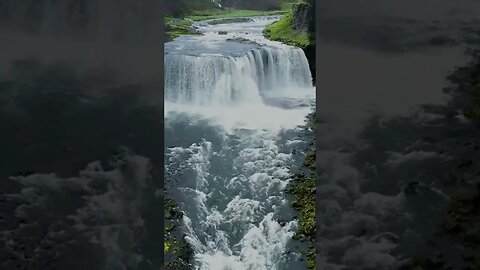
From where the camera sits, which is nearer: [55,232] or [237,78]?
[55,232]

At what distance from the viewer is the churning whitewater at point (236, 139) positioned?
206 inches

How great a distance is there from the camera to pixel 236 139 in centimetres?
548

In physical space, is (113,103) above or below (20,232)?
above

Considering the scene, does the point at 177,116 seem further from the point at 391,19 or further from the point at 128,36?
the point at 391,19

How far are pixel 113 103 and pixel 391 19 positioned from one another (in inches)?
57.9

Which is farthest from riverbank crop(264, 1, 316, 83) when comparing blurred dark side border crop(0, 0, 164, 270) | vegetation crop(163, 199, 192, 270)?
blurred dark side border crop(0, 0, 164, 270)

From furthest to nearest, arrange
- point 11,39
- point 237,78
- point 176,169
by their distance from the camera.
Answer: point 237,78 → point 176,169 → point 11,39

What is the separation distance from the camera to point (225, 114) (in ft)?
18.7

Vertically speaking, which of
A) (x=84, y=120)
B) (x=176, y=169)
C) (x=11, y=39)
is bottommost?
(x=176, y=169)

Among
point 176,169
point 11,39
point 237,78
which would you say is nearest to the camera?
point 11,39

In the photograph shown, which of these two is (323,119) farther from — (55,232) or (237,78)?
(237,78)

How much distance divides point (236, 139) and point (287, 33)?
1178 millimetres

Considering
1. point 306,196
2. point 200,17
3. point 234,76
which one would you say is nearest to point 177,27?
point 200,17

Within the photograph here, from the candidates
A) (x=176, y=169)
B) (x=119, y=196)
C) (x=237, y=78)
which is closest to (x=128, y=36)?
(x=119, y=196)
